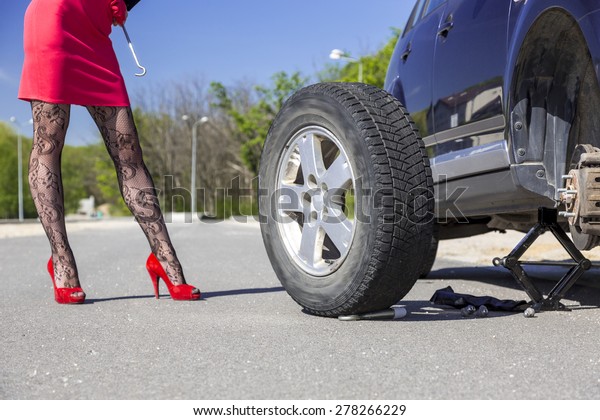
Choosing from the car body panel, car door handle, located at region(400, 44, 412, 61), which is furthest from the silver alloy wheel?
car door handle, located at region(400, 44, 412, 61)

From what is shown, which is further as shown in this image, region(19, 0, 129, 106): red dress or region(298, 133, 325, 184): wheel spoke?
region(19, 0, 129, 106): red dress

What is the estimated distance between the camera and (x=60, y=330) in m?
3.01

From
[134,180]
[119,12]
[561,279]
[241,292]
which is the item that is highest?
[119,12]

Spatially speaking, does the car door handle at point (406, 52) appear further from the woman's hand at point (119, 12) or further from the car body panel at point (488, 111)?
the woman's hand at point (119, 12)

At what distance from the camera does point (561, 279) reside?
3607 mm

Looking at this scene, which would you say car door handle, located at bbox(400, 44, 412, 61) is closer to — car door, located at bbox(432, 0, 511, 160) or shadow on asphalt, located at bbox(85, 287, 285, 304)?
car door, located at bbox(432, 0, 511, 160)

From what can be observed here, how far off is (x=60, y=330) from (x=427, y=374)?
160cm

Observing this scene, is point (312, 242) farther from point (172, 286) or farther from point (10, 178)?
point (10, 178)

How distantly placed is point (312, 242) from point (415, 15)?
208 centimetres

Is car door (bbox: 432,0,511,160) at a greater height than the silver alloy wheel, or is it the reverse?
car door (bbox: 432,0,511,160)

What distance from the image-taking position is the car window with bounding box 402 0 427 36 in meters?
4.60

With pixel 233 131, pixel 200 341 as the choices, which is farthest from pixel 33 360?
pixel 233 131

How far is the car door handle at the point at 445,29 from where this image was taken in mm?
3804

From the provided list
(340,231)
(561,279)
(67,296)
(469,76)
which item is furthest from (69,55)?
(561,279)
